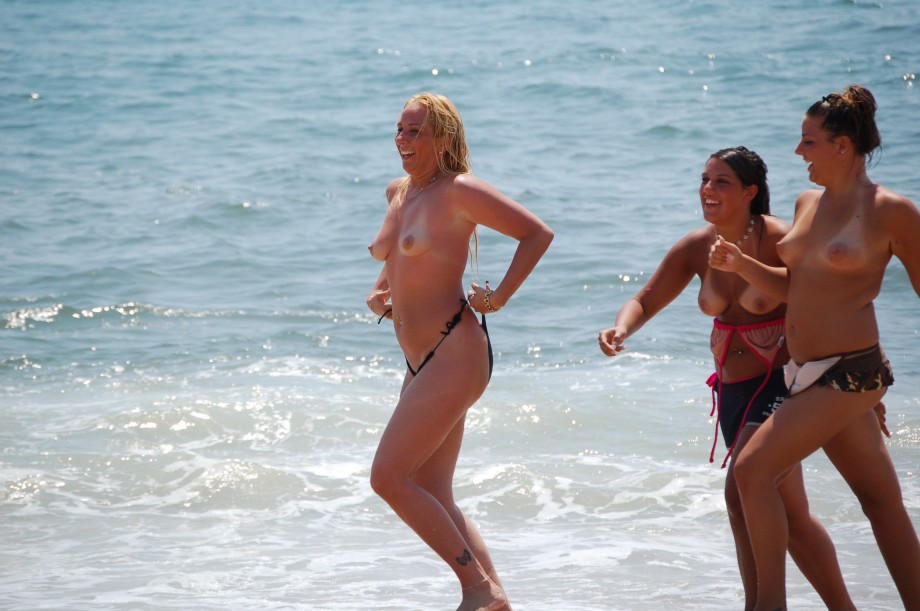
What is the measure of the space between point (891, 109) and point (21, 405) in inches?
535

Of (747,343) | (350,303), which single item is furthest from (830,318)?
(350,303)

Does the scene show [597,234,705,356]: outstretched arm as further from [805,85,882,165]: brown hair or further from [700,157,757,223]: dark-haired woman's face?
[805,85,882,165]: brown hair

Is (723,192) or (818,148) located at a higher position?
(818,148)

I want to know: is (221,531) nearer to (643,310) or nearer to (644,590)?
(644,590)

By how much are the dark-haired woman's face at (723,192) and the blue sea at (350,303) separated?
192 cm

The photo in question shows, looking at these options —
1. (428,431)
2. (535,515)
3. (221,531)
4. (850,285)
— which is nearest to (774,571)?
(850,285)

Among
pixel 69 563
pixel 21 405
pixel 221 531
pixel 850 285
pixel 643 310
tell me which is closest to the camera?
pixel 850 285

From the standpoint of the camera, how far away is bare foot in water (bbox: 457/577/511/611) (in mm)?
4277

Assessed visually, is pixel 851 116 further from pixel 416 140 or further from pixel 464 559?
pixel 464 559

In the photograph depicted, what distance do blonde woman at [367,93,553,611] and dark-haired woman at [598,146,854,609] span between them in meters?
0.50

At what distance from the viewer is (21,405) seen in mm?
9023

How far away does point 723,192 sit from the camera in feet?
14.8

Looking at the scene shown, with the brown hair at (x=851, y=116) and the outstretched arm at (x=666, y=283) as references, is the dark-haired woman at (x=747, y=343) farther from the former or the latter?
the brown hair at (x=851, y=116)

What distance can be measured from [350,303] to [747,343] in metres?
7.60
